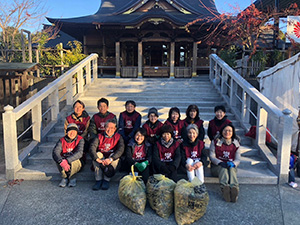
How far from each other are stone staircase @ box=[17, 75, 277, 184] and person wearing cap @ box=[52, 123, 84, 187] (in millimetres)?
243

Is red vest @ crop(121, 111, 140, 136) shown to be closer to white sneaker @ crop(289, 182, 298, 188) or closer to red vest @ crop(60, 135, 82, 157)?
red vest @ crop(60, 135, 82, 157)


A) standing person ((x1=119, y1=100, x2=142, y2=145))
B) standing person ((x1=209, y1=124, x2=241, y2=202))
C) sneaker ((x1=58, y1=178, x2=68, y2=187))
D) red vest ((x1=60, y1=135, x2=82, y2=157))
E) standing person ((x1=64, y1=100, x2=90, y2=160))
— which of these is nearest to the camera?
standing person ((x1=209, y1=124, x2=241, y2=202))

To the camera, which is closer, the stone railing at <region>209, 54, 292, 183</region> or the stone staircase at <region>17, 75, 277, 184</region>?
the stone railing at <region>209, 54, 292, 183</region>

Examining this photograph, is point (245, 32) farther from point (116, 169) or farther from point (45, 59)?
point (45, 59)

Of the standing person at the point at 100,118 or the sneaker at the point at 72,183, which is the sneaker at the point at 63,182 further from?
the standing person at the point at 100,118

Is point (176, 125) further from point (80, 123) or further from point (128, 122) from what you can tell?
point (80, 123)

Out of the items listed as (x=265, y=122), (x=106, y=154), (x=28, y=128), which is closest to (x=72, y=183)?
(x=106, y=154)

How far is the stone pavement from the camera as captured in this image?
10.5 ft

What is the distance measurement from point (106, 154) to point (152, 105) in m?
3.12

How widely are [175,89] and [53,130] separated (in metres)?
4.04

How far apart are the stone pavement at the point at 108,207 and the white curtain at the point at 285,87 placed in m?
2.04

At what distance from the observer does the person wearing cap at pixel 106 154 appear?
3979 millimetres

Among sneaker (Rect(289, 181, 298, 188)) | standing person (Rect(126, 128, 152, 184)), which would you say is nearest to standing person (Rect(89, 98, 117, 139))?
standing person (Rect(126, 128, 152, 184))

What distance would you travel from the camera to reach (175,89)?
27.1ft
